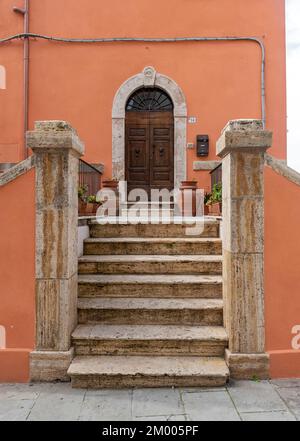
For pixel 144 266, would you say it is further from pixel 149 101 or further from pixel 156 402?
pixel 149 101

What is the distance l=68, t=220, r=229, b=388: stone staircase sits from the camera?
10.1 ft

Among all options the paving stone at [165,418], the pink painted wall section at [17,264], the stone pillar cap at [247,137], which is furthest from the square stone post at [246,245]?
the pink painted wall section at [17,264]

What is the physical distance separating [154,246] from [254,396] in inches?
86.0

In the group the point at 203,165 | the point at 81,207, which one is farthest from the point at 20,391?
the point at 203,165

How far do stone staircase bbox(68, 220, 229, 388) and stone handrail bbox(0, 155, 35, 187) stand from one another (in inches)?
53.6

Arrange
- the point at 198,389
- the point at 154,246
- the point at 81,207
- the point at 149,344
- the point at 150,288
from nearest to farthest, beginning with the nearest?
the point at 198,389
the point at 149,344
the point at 150,288
the point at 154,246
the point at 81,207

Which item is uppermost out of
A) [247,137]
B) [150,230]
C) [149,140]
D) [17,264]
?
[149,140]

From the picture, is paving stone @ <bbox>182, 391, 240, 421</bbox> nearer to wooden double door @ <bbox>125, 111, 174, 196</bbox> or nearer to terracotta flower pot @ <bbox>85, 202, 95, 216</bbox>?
terracotta flower pot @ <bbox>85, 202, 95, 216</bbox>

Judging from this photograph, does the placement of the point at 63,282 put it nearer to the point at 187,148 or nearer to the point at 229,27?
the point at 187,148

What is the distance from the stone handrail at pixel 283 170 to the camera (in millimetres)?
3318

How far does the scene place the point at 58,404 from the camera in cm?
279

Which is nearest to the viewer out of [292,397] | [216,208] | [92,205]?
[292,397]

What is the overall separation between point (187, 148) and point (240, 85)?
1.84 metres
